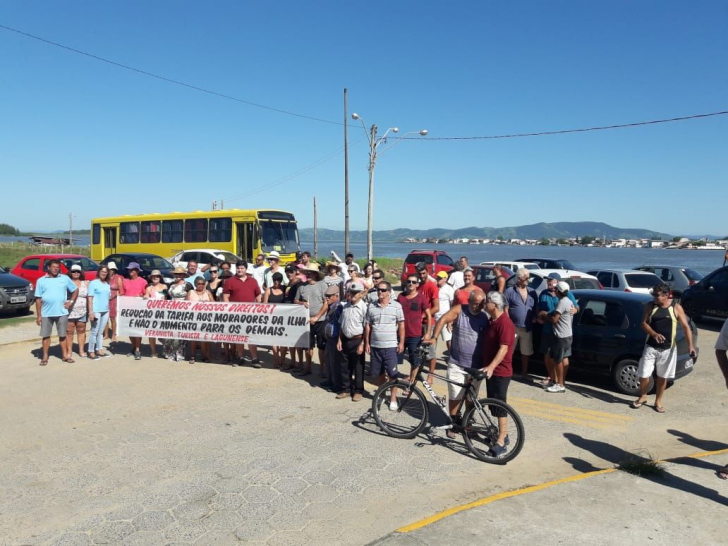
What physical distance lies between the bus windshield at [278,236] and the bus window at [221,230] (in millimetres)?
1873

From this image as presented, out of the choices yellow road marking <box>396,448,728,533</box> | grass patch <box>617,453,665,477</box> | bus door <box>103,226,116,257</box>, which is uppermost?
bus door <box>103,226,116,257</box>

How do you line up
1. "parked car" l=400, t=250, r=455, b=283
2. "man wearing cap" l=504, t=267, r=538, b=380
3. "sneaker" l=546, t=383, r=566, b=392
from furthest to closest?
"parked car" l=400, t=250, r=455, b=283, "man wearing cap" l=504, t=267, r=538, b=380, "sneaker" l=546, t=383, r=566, b=392

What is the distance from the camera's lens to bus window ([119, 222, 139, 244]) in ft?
90.4

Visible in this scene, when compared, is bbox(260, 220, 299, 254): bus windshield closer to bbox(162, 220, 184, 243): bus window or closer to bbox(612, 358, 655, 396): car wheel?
bbox(162, 220, 184, 243): bus window

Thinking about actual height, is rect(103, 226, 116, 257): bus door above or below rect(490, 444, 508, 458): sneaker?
above

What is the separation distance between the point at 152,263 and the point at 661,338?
16.3 m

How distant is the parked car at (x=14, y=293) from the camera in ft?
48.5

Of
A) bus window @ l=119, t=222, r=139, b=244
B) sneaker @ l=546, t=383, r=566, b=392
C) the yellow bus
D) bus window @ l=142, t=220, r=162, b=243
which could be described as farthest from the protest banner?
bus window @ l=119, t=222, r=139, b=244

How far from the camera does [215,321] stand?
9805mm

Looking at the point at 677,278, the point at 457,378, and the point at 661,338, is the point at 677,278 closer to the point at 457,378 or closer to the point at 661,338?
the point at 661,338

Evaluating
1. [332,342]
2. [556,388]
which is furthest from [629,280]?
[332,342]

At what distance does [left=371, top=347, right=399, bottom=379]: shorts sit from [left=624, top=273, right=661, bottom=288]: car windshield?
10661 mm

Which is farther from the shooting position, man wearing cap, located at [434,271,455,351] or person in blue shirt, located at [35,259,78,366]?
man wearing cap, located at [434,271,455,351]

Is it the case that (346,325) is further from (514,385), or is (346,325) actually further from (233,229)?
(233,229)
